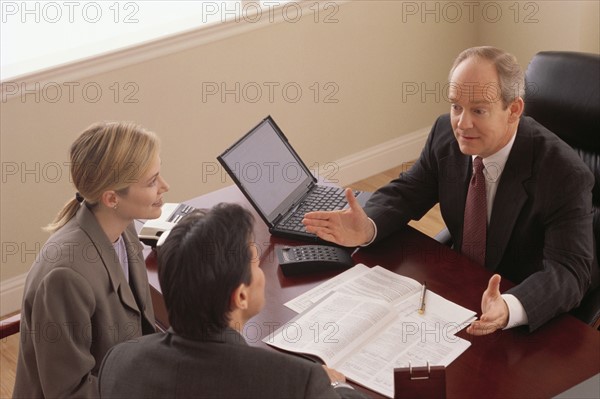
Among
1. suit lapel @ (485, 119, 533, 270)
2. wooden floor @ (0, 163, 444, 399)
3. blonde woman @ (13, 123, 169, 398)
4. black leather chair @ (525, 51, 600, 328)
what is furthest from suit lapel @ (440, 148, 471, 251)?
wooden floor @ (0, 163, 444, 399)

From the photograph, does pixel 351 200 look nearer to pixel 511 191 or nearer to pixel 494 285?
pixel 511 191

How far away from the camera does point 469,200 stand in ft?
8.94

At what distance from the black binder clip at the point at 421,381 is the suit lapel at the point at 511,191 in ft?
2.59

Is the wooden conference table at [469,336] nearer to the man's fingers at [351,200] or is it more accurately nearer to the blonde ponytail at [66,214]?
the man's fingers at [351,200]

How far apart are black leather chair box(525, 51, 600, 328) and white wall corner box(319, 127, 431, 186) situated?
1898 mm

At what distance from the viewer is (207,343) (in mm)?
1741

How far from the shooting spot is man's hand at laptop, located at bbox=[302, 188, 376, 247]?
8.59 feet

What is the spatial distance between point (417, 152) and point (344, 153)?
56 centimetres

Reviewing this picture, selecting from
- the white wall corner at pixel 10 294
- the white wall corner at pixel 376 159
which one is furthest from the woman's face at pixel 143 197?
the white wall corner at pixel 376 159

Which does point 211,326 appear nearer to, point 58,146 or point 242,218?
point 242,218

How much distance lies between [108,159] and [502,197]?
3.80 feet

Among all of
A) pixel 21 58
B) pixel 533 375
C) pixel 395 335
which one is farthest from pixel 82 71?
pixel 533 375

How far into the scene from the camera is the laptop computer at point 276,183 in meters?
2.67

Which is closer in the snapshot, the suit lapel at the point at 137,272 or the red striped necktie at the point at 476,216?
the suit lapel at the point at 137,272
